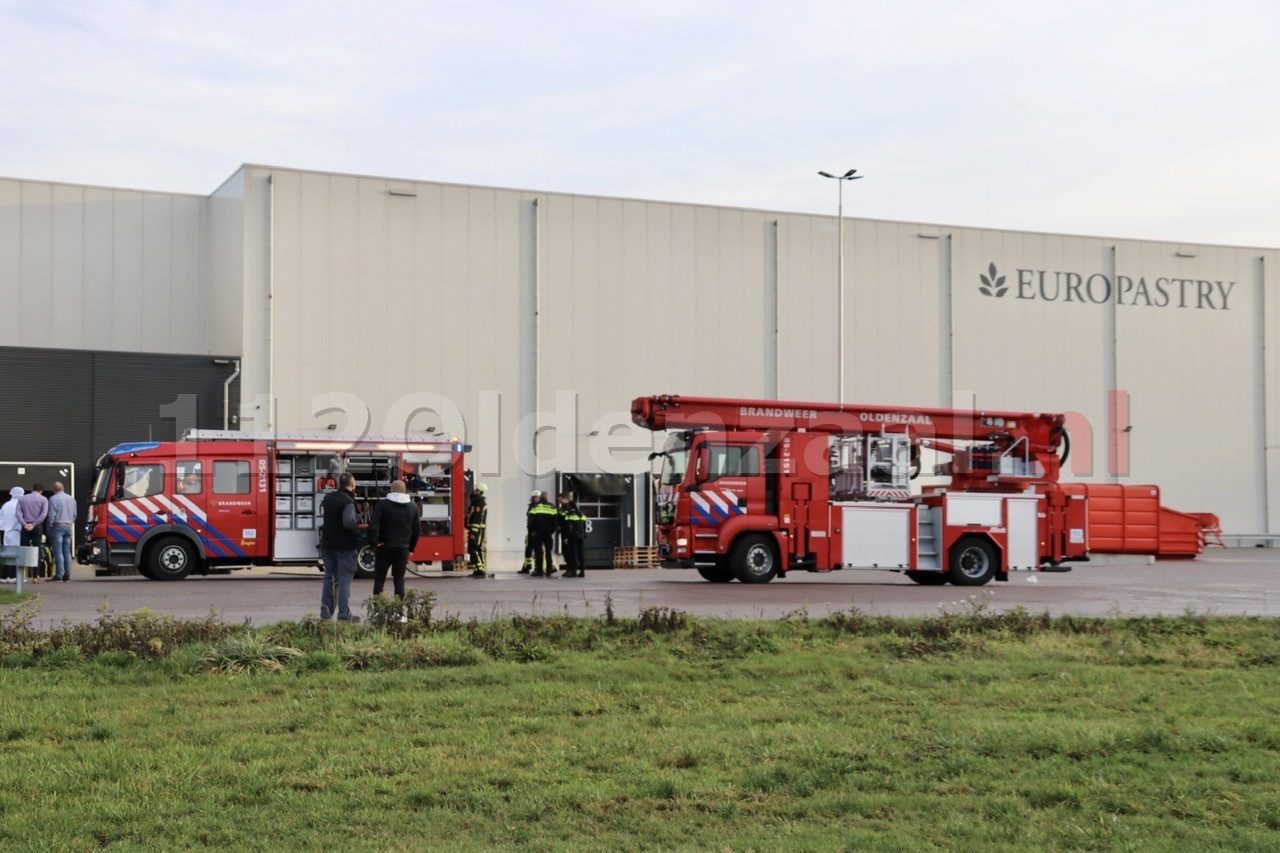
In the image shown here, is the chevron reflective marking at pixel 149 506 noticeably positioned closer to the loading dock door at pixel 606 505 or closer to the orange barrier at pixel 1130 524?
the loading dock door at pixel 606 505

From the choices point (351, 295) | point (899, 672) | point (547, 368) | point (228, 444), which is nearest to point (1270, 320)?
point (547, 368)

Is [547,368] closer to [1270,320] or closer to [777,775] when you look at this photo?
[1270,320]

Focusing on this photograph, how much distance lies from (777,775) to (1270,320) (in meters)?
46.0

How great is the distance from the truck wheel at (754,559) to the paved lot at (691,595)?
16.0 inches

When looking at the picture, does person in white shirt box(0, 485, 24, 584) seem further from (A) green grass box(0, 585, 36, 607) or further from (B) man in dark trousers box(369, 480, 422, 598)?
(B) man in dark trousers box(369, 480, 422, 598)

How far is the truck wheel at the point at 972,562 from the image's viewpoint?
25234 mm

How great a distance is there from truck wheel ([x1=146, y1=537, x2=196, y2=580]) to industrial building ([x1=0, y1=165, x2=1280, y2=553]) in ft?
32.0

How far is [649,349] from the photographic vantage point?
1567 inches

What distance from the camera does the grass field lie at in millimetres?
6436

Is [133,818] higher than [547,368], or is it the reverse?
[547,368]

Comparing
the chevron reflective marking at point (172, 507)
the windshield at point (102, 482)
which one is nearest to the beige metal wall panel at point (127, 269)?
the windshield at point (102, 482)

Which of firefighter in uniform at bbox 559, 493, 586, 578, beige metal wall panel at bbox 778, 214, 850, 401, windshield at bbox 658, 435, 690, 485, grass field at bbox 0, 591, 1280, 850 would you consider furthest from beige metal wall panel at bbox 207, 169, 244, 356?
grass field at bbox 0, 591, 1280, 850

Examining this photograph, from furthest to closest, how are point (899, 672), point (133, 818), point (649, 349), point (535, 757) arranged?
point (649, 349)
point (899, 672)
point (535, 757)
point (133, 818)

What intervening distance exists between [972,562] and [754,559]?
A: 423 centimetres
